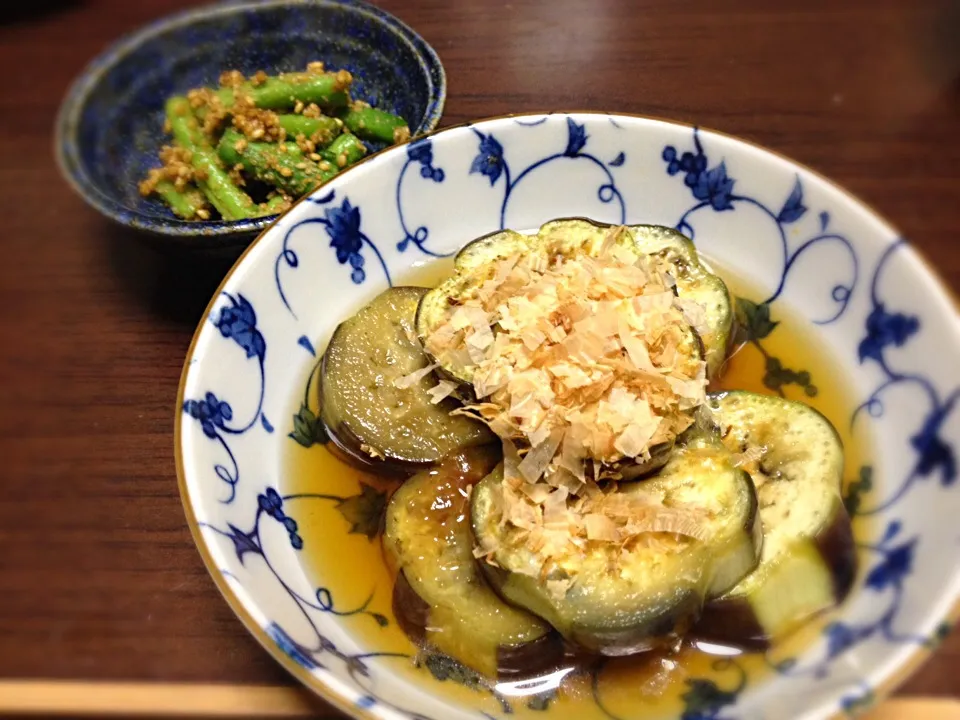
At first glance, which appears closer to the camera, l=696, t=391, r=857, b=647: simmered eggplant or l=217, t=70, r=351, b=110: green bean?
l=696, t=391, r=857, b=647: simmered eggplant

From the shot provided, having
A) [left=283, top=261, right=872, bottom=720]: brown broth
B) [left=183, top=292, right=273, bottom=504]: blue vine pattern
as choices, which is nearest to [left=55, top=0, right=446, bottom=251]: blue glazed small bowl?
[left=183, top=292, right=273, bottom=504]: blue vine pattern

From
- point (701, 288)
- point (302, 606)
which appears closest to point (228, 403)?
point (302, 606)

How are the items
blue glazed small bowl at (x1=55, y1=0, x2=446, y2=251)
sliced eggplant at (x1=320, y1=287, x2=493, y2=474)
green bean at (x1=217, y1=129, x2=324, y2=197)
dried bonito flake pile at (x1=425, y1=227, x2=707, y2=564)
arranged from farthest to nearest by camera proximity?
green bean at (x1=217, y1=129, x2=324, y2=197) → blue glazed small bowl at (x1=55, y1=0, x2=446, y2=251) → sliced eggplant at (x1=320, y1=287, x2=493, y2=474) → dried bonito flake pile at (x1=425, y1=227, x2=707, y2=564)

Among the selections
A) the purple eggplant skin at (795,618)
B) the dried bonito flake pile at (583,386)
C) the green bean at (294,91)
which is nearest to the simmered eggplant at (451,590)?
the dried bonito flake pile at (583,386)

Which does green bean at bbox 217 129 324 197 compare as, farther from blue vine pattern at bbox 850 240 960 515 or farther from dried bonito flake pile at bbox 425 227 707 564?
blue vine pattern at bbox 850 240 960 515

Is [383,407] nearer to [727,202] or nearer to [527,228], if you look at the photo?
[527,228]

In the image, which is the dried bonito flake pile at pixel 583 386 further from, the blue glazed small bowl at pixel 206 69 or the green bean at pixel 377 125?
the green bean at pixel 377 125
